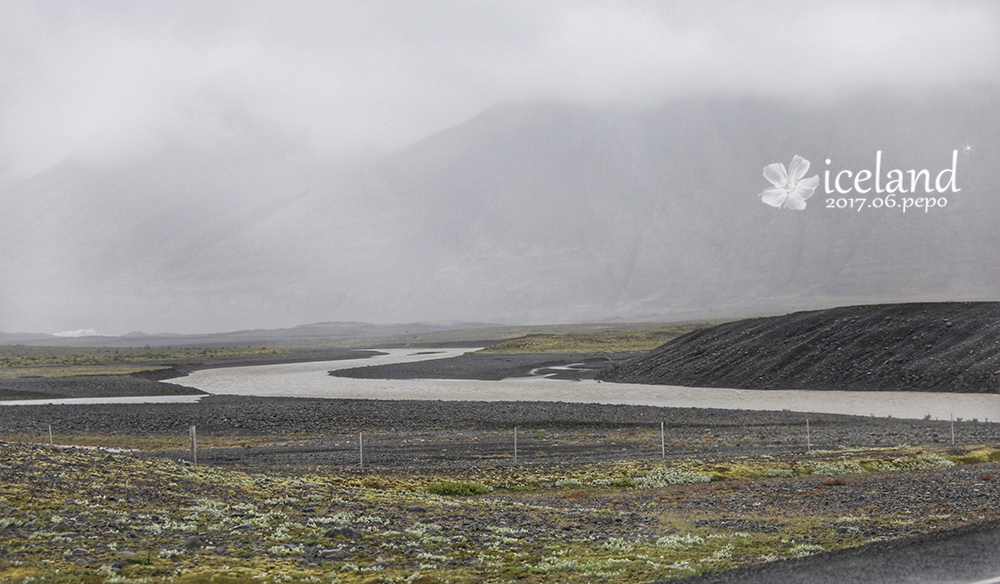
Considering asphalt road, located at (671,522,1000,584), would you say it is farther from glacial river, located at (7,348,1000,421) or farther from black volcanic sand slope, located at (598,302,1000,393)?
black volcanic sand slope, located at (598,302,1000,393)

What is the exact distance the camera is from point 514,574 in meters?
12.0

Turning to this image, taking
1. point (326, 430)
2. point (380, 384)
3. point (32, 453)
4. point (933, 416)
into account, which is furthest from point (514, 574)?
point (380, 384)

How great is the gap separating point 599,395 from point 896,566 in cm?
4914

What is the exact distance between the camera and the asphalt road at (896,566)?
1095 cm

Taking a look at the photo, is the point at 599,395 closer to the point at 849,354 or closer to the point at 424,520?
the point at 849,354

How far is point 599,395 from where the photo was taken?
2382 inches

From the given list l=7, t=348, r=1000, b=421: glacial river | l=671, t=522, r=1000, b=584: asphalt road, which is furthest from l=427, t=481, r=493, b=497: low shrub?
l=7, t=348, r=1000, b=421: glacial river

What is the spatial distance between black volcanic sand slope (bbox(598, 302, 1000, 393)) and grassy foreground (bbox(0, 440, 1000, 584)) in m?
38.8

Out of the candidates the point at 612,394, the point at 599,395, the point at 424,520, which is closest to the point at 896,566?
the point at 424,520

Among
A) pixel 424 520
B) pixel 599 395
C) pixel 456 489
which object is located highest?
pixel 424 520

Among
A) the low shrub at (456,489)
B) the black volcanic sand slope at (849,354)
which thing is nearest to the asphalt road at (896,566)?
the low shrub at (456,489)

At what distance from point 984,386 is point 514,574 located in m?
53.6

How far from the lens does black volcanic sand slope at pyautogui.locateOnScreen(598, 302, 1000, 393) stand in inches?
2313

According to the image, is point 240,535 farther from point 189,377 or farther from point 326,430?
point 189,377
